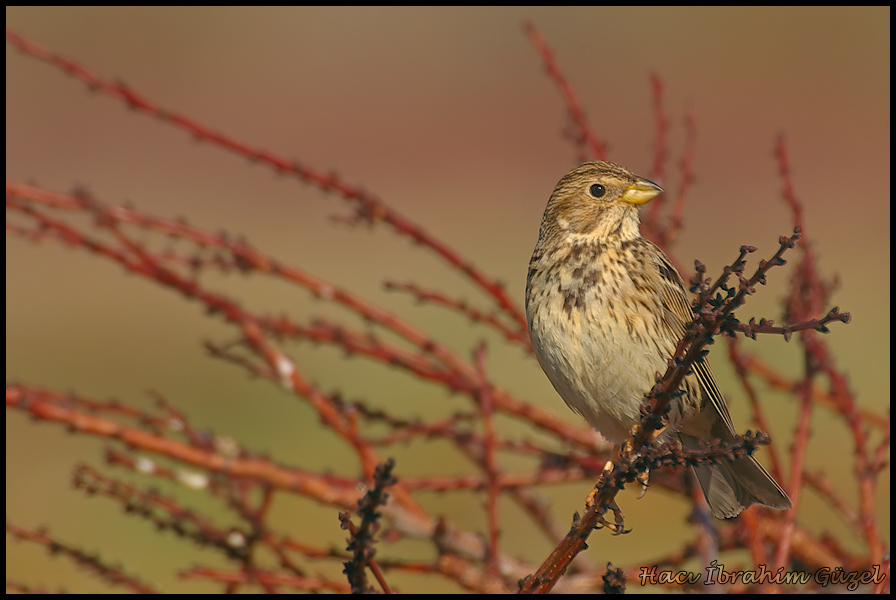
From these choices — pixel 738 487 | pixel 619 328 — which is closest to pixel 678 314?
pixel 619 328

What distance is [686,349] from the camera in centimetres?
175

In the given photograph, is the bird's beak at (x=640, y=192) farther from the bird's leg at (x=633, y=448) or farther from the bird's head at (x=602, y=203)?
the bird's leg at (x=633, y=448)

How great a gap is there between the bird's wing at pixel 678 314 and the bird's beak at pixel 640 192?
144 millimetres

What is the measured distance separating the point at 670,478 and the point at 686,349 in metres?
1.75

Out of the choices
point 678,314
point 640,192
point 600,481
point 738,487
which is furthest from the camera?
point 640,192

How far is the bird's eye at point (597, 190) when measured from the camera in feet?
10.6

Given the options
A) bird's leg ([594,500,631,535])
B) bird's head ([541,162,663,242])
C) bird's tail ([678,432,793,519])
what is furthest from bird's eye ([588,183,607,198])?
bird's leg ([594,500,631,535])

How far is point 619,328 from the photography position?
2871 mm

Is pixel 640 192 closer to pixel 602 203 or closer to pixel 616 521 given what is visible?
pixel 602 203

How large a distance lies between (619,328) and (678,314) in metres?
0.26

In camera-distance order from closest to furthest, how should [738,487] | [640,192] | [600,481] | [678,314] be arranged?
[600,481], [738,487], [678,314], [640,192]

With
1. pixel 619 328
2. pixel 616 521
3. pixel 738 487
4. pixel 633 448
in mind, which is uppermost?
pixel 619 328

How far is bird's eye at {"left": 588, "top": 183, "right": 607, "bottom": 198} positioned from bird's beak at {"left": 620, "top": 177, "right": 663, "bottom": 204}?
0.24ft

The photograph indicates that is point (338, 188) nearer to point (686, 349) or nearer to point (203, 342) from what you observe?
point (203, 342)
